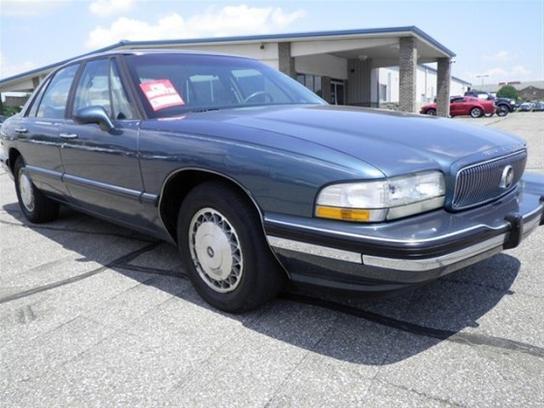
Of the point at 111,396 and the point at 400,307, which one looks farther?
the point at 400,307

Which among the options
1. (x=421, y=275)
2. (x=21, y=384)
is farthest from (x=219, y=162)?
(x=21, y=384)

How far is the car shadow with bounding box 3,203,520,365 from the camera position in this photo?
7.88 feet

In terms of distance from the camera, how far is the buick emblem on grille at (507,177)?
106 inches

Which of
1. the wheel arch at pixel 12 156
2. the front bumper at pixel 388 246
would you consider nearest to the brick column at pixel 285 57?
the wheel arch at pixel 12 156

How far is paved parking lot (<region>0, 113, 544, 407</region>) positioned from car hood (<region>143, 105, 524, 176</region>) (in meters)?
0.85

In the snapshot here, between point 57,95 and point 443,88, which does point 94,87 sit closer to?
point 57,95

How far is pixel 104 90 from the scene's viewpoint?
3621 mm

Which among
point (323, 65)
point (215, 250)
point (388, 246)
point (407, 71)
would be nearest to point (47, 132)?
point (215, 250)

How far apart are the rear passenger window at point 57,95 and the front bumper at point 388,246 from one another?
9.13 ft

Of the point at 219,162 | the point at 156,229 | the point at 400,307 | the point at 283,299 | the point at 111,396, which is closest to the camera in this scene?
the point at 111,396

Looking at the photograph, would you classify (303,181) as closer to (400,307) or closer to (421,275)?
(421,275)

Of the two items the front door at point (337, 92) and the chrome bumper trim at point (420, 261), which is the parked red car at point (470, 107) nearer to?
the front door at point (337, 92)

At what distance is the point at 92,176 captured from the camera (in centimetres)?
370

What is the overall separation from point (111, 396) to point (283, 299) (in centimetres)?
119
